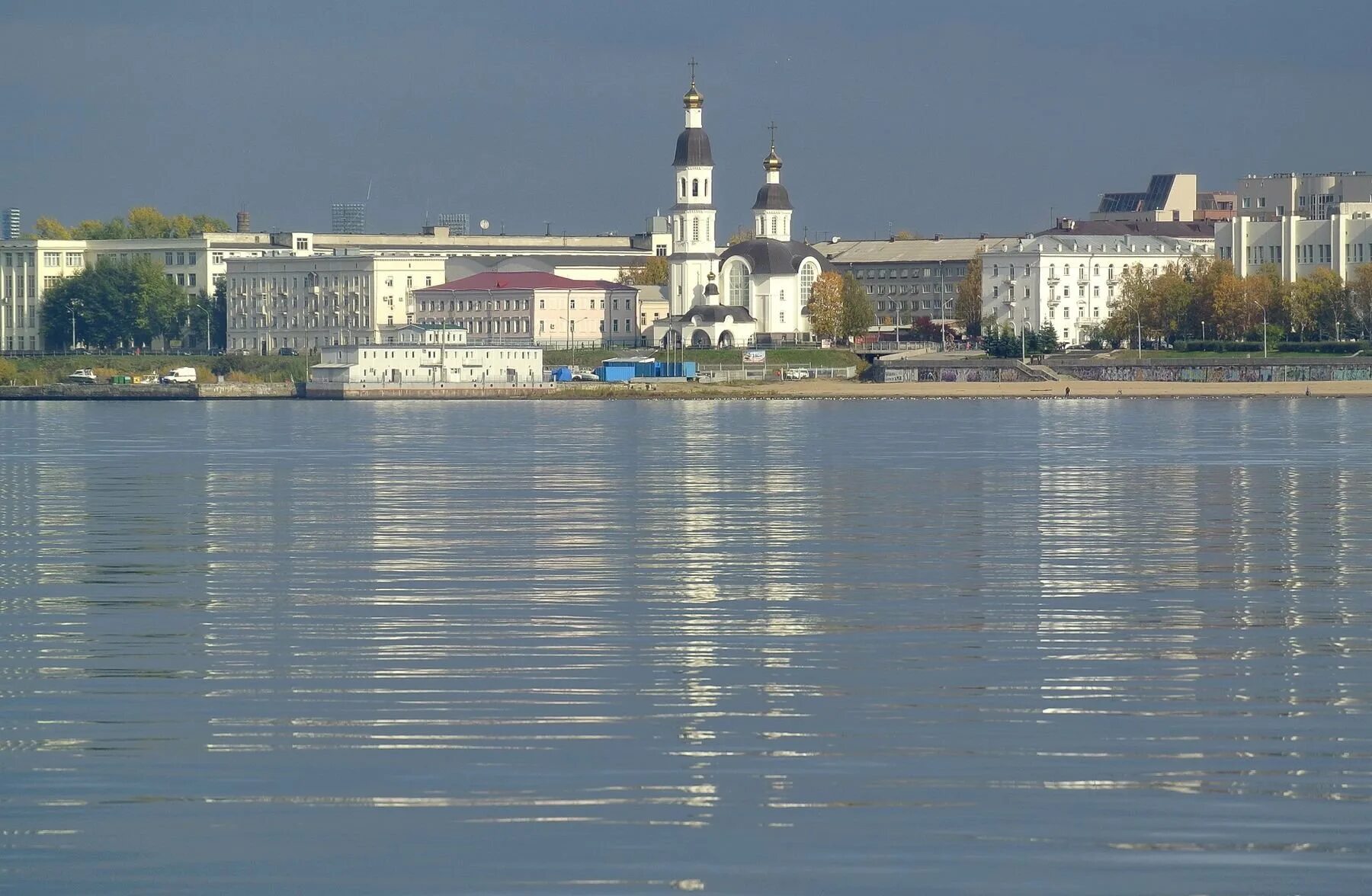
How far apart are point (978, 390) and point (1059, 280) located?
20.7 m

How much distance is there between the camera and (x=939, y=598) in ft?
58.2

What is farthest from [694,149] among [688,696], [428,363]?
[688,696]

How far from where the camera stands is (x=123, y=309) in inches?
4564

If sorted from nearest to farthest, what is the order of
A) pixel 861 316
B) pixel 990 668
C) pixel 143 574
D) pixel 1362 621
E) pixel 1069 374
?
pixel 990 668 < pixel 1362 621 < pixel 143 574 < pixel 1069 374 < pixel 861 316

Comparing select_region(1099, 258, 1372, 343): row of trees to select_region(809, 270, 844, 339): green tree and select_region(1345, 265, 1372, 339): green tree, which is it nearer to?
select_region(1345, 265, 1372, 339): green tree

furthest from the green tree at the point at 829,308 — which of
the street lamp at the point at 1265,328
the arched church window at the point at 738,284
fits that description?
the street lamp at the point at 1265,328

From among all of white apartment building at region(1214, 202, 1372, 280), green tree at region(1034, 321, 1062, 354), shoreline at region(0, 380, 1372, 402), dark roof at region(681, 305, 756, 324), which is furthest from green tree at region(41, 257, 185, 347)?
white apartment building at region(1214, 202, 1372, 280)

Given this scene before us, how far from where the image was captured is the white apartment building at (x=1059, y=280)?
372 feet

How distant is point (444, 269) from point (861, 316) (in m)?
25.4

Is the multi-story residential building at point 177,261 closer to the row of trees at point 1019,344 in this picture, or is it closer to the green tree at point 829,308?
the green tree at point 829,308

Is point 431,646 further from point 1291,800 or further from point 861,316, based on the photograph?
point 861,316

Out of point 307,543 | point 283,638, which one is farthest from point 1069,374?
point 283,638

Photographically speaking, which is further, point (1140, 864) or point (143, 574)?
point (143, 574)

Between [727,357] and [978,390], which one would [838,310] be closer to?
[727,357]
